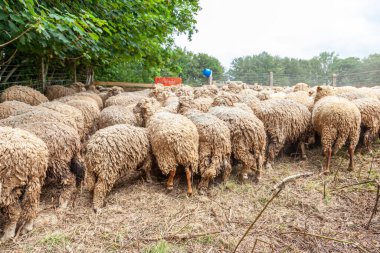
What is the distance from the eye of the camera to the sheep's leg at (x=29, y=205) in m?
2.50

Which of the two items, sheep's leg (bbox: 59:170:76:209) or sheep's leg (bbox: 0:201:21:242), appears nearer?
sheep's leg (bbox: 0:201:21:242)

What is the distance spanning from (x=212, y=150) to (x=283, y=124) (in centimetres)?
163

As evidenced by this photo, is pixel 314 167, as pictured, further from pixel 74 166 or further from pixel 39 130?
pixel 39 130

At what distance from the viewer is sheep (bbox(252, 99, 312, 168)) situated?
4488 mm

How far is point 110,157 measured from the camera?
3.20 meters

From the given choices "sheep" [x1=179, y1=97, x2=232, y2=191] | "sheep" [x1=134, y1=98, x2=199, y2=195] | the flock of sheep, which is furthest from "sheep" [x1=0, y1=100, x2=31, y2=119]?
"sheep" [x1=179, y1=97, x2=232, y2=191]

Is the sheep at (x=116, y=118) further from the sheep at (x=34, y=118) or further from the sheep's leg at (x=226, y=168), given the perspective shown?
the sheep's leg at (x=226, y=168)

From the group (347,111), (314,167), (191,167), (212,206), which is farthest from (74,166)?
(347,111)

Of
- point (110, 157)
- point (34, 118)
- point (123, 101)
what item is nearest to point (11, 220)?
point (110, 157)

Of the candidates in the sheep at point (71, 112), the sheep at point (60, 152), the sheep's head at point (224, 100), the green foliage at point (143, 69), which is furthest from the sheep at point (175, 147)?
the green foliage at point (143, 69)

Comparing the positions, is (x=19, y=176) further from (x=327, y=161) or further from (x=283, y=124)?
(x=327, y=161)

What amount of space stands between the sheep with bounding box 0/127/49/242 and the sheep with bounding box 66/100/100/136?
9.33 ft

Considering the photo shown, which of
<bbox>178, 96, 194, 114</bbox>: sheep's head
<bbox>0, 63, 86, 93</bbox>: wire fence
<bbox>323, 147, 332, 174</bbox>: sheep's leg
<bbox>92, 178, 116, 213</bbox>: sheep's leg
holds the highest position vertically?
<bbox>0, 63, 86, 93</bbox>: wire fence

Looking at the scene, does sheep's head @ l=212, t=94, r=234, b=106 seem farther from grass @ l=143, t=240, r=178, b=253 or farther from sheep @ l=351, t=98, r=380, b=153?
grass @ l=143, t=240, r=178, b=253
